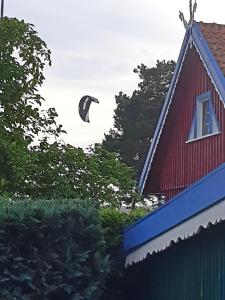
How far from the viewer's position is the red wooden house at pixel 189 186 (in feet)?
24.5

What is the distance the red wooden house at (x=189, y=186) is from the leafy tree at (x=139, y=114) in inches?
775

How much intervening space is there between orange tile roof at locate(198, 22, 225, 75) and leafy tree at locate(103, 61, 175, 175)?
69.9ft

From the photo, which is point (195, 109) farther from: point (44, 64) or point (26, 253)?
point (26, 253)

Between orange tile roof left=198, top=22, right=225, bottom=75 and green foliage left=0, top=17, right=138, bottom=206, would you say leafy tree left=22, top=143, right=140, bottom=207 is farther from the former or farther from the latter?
orange tile roof left=198, top=22, right=225, bottom=75

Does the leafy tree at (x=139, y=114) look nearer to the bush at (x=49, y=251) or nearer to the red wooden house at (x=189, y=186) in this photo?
the red wooden house at (x=189, y=186)

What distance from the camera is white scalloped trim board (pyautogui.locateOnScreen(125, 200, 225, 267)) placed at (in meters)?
6.92

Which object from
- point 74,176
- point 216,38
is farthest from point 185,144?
point 74,176

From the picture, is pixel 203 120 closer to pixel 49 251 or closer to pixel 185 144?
pixel 185 144

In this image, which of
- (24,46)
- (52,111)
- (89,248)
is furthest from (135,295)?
(24,46)

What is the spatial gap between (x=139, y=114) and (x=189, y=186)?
29.1 m

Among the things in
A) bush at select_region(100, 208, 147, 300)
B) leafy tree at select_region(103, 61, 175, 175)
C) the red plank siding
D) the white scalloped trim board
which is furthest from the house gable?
leafy tree at select_region(103, 61, 175, 175)

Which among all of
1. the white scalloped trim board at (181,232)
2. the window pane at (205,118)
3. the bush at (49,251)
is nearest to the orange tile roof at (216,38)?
the window pane at (205,118)

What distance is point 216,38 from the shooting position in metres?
14.4

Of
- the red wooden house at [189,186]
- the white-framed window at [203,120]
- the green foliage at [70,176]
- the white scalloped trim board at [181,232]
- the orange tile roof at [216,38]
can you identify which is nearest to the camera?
the white scalloped trim board at [181,232]
